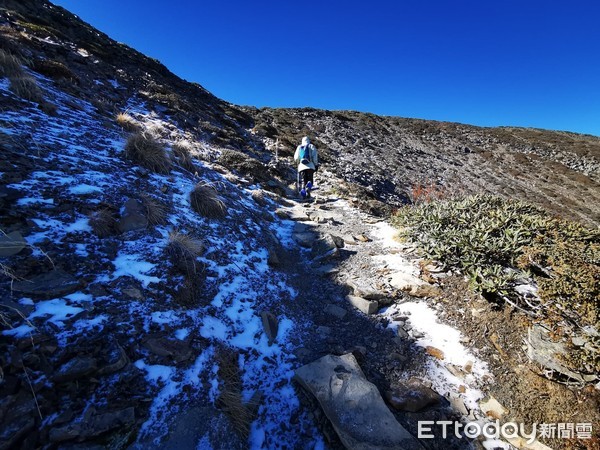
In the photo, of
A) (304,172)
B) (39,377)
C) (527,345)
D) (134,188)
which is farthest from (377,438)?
(304,172)

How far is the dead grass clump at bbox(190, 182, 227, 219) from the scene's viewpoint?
5.81 metres

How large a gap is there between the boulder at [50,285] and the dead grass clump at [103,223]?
0.85 meters

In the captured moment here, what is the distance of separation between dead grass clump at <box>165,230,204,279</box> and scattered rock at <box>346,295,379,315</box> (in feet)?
8.44

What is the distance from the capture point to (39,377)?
89.0 inches

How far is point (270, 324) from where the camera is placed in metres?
4.07

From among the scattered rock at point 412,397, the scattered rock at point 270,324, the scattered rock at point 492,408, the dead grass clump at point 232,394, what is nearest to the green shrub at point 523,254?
the scattered rock at point 492,408

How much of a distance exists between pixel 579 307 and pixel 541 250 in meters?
1.11

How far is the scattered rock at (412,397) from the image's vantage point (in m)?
3.13

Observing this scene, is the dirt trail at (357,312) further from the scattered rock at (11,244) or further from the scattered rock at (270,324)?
the scattered rock at (11,244)

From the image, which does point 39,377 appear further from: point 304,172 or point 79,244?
point 304,172

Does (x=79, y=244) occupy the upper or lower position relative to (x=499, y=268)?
lower

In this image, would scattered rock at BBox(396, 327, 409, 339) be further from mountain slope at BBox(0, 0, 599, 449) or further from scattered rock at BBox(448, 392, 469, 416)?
scattered rock at BBox(448, 392, 469, 416)

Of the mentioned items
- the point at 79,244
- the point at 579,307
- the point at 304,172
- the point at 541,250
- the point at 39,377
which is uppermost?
the point at 304,172

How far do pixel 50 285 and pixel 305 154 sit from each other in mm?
8247
